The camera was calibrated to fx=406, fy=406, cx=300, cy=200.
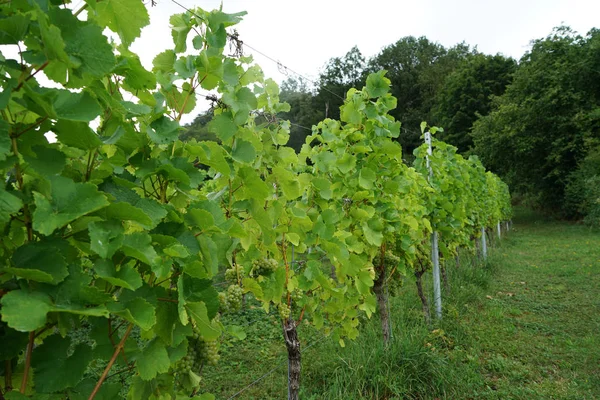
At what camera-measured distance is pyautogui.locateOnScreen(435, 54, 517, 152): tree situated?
90.5 ft

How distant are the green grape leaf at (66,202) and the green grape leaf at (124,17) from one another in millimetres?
370

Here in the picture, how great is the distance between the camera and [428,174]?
18.7 feet

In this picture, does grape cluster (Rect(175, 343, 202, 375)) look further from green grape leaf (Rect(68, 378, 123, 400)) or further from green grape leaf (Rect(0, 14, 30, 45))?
green grape leaf (Rect(0, 14, 30, 45))

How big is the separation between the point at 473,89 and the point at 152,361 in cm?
3045

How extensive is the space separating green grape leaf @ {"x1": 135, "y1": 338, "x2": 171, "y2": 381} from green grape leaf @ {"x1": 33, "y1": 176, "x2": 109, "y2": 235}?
1.29 feet

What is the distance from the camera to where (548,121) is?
19.4 metres

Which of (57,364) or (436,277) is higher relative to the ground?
(57,364)

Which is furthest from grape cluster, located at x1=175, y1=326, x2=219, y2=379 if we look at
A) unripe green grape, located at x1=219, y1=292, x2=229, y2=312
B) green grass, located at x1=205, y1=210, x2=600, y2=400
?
green grass, located at x1=205, y1=210, x2=600, y2=400

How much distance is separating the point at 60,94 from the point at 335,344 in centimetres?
428

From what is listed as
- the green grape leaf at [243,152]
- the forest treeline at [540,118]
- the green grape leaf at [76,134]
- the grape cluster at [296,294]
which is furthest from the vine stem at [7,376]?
the forest treeline at [540,118]

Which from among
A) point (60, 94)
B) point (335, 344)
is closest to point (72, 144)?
point (60, 94)

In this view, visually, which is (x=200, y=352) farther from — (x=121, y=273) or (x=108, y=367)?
(x=121, y=273)

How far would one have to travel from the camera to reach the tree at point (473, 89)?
27.6 m

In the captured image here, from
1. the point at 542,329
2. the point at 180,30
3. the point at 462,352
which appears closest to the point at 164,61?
the point at 180,30
